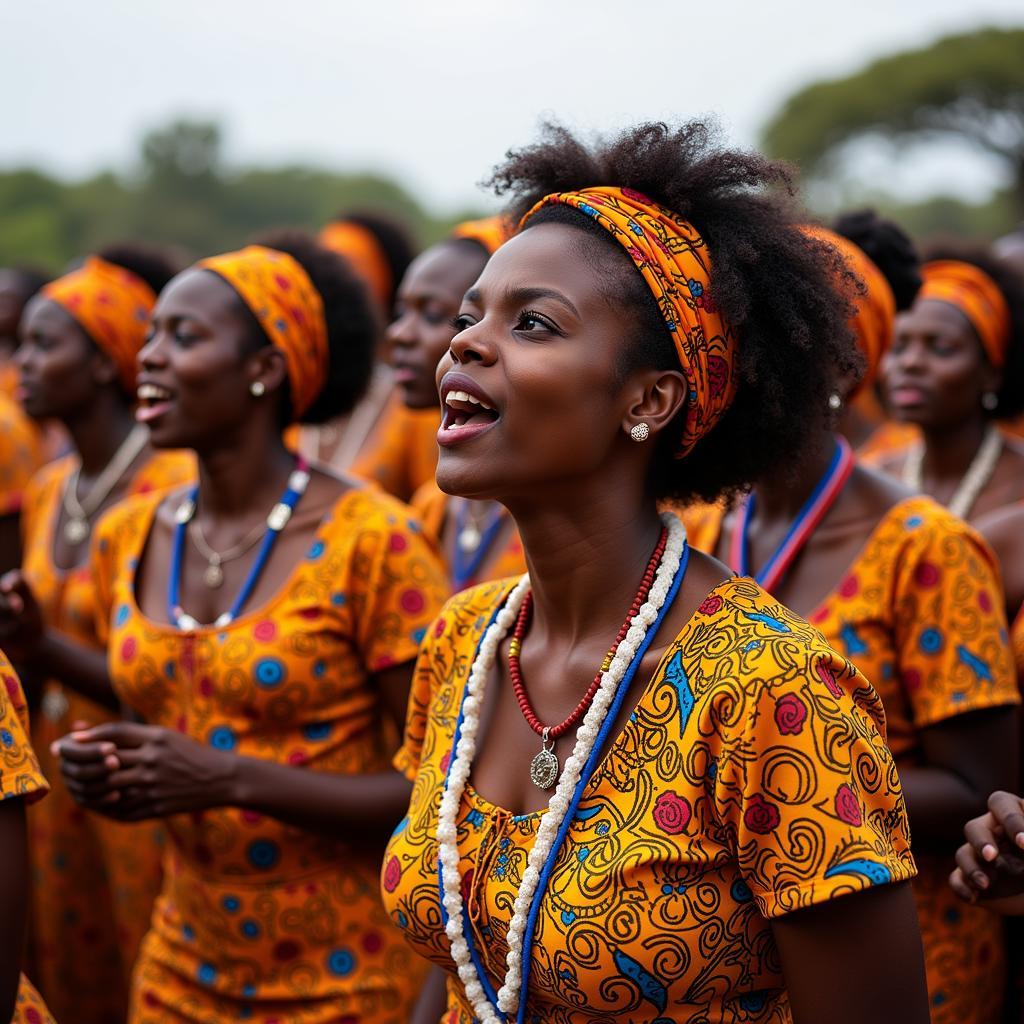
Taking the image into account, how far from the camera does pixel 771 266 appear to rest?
245cm

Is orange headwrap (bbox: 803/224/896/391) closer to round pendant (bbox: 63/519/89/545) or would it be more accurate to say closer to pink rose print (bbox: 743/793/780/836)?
pink rose print (bbox: 743/793/780/836)

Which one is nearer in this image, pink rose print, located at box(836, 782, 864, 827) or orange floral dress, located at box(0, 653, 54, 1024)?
pink rose print, located at box(836, 782, 864, 827)

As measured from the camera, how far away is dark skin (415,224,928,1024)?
236 cm

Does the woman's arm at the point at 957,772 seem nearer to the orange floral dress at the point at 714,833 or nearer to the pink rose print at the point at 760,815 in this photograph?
the orange floral dress at the point at 714,833

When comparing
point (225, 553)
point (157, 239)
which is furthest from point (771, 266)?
point (157, 239)

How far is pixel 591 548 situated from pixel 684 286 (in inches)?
19.9

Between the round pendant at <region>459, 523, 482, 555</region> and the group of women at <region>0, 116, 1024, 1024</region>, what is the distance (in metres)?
0.03

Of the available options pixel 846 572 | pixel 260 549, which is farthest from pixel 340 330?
pixel 846 572

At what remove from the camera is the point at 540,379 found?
2.35 m

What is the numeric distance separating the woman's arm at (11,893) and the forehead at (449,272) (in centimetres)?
354

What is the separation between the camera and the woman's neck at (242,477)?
406 centimetres

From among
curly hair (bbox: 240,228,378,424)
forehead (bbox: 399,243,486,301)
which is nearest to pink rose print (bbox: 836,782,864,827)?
curly hair (bbox: 240,228,378,424)

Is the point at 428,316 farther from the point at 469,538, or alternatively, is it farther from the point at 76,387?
the point at 76,387

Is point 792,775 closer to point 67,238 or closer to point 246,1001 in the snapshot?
point 246,1001
